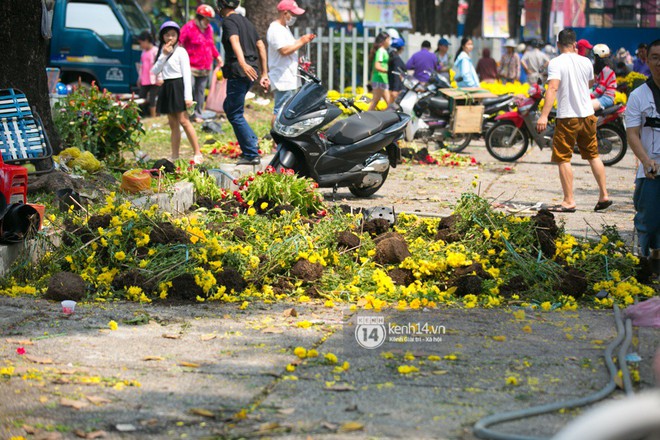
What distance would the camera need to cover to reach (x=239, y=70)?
1156cm

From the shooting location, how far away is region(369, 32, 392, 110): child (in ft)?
59.0

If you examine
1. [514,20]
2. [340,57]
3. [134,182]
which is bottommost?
[134,182]

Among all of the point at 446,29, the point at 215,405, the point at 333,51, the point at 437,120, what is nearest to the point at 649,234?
the point at 215,405

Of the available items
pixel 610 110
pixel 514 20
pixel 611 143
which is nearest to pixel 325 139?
pixel 610 110

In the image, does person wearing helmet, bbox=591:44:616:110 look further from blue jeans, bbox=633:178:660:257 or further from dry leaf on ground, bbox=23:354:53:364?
dry leaf on ground, bbox=23:354:53:364

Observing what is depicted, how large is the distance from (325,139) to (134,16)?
12942mm

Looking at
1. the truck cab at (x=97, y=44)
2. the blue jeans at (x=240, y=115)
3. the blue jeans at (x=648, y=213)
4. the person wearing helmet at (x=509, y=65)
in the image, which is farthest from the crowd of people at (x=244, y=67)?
the person wearing helmet at (x=509, y=65)

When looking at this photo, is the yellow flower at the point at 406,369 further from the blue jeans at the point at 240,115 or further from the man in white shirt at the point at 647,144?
the blue jeans at the point at 240,115

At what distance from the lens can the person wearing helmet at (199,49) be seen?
17.6m

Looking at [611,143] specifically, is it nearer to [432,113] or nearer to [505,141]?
[505,141]

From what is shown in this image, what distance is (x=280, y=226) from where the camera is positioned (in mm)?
7922

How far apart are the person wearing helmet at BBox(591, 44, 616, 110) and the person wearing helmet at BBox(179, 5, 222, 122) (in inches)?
265

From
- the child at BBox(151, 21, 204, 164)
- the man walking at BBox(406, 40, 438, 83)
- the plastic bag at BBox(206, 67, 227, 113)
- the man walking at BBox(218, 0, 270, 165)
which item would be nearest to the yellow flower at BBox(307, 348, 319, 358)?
the man walking at BBox(218, 0, 270, 165)

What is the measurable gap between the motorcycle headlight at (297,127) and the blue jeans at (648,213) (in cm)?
378
